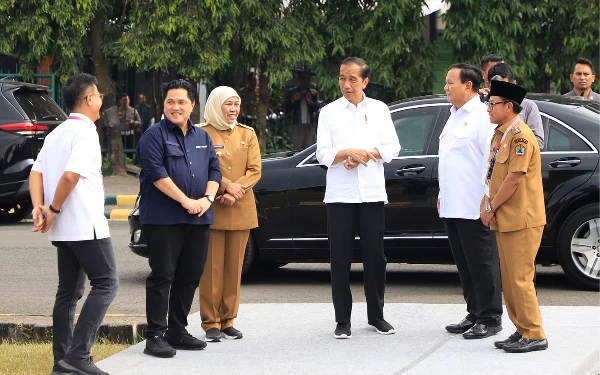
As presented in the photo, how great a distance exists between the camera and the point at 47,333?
858 cm

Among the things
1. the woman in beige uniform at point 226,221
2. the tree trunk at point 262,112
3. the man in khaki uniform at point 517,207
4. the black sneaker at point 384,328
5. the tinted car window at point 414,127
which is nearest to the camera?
the man in khaki uniform at point 517,207

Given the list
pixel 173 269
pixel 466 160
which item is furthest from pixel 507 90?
pixel 173 269

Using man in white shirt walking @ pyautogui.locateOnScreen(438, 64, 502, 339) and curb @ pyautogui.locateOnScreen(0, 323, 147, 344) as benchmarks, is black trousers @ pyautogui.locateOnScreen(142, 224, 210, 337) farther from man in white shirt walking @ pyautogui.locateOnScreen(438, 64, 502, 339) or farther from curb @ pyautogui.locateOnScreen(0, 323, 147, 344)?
man in white shirt walking @ pyautogui.locateOnScreen(438, 64, 502, 339)

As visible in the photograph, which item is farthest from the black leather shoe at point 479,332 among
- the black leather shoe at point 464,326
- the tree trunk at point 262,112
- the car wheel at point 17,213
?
the tree trunk at point 262,112

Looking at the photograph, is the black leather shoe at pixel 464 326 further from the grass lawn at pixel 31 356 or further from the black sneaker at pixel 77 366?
the black sneaker at pixel 77 366

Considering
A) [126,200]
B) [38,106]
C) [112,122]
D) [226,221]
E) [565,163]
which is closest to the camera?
[226,221]

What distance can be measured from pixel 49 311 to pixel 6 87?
698 cm

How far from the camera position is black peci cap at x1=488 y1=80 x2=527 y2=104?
285 inches

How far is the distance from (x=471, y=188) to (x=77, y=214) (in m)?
2.66

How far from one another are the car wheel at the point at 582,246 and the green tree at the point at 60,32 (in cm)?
1146

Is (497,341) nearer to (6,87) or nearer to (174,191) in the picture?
(174,191)

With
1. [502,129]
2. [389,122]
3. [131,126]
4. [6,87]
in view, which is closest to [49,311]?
[389,122]

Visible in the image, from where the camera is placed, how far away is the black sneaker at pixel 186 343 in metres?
7.60

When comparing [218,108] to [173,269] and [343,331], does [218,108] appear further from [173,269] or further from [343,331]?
[343,331]
